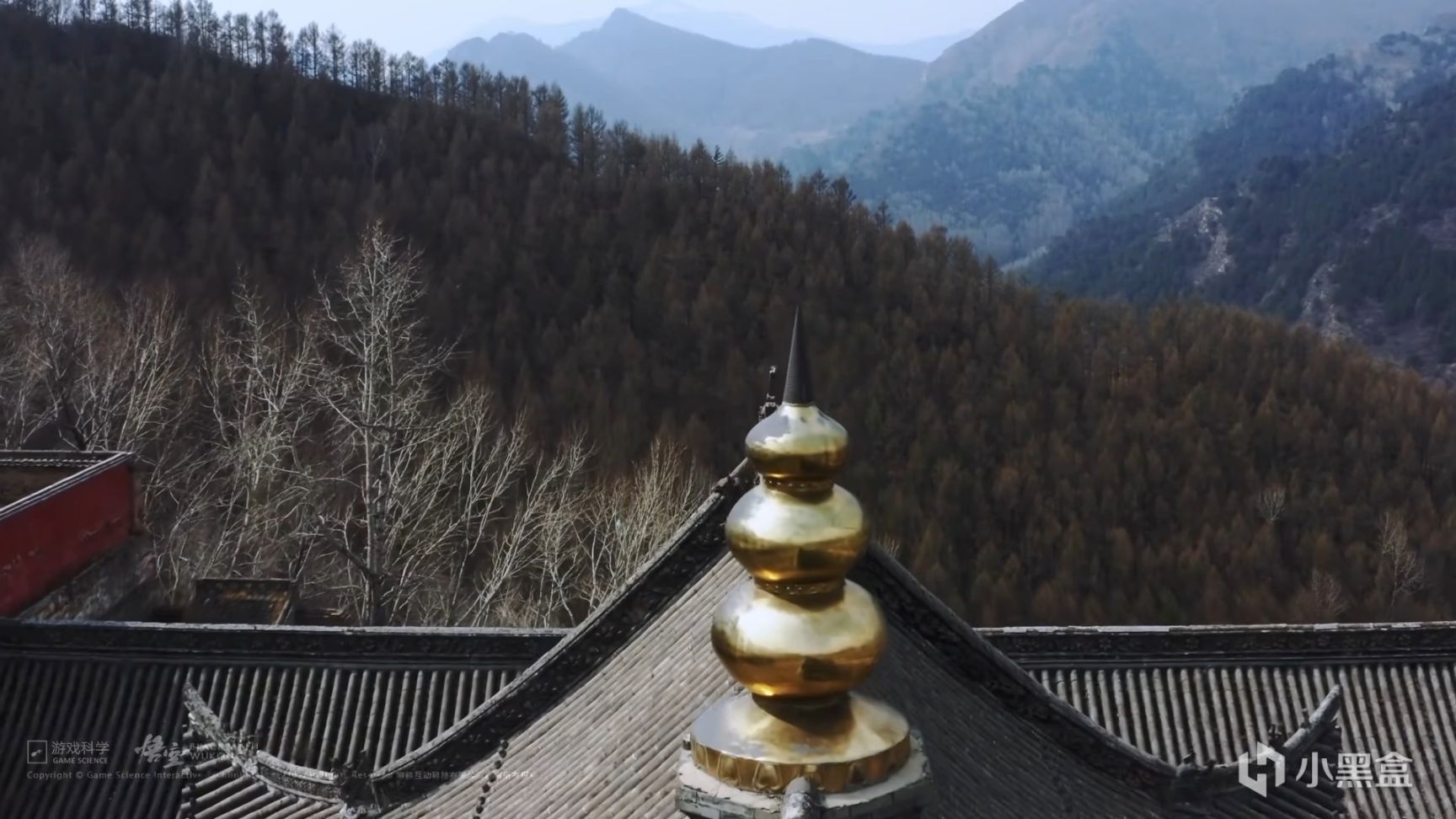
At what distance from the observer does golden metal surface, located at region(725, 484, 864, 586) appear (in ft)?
7.38

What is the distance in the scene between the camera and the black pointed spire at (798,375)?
2.48 m

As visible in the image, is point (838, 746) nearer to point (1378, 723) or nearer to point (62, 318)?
point (1378, 723)

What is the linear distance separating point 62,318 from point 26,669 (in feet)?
52.9

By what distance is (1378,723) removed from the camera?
1222cm

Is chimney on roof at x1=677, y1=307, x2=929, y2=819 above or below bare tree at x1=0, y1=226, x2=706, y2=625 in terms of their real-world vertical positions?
above

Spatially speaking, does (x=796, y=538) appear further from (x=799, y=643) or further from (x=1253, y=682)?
(x=1253, y=682)

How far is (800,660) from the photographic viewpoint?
7.24 ft

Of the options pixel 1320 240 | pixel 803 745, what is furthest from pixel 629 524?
pixel 1320 240

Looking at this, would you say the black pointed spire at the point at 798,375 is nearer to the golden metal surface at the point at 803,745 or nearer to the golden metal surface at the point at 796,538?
the golden metal surface at the point at 796,538

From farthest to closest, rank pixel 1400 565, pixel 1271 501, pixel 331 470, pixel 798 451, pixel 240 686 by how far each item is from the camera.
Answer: pixel 1271 501 < pixel 1400 565 < pixel 331 470 < pixel 240 686 < pixel 798 451

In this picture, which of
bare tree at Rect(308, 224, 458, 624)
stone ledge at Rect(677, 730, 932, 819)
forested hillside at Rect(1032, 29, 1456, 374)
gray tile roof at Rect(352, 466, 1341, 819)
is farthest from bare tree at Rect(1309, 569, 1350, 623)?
forested hillside at Rect(1032, 29, 1456, 374)

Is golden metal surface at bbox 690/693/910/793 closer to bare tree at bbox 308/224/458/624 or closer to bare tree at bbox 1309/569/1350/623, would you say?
bare tree at bbox 308/224/458/624

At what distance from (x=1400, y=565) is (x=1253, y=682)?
32135 mm

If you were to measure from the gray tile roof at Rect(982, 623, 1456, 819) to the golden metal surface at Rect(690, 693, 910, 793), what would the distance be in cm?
1005
